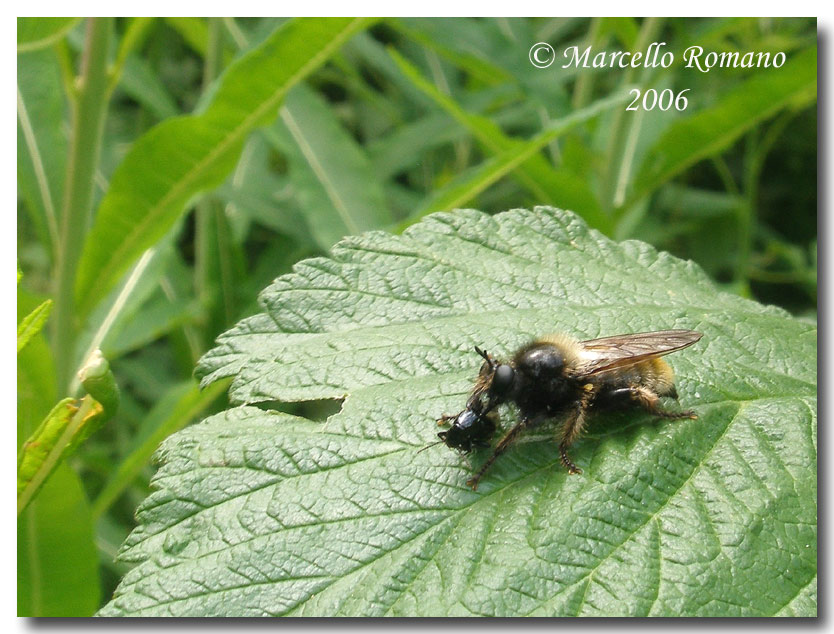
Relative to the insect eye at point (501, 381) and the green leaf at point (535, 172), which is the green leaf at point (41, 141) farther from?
the insect eye at point (501, 381)

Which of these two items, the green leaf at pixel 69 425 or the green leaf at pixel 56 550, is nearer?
the green leaf at pixel 69 425

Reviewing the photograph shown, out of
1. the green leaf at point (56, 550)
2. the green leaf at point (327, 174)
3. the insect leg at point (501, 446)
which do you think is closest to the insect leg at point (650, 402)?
the insect leg at point (501, 446)

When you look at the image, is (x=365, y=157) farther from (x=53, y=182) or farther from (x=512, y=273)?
(x=512, y=273)

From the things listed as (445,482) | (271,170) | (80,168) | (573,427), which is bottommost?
(445,482)

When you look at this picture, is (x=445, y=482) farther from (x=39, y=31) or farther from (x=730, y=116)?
(x=730, y=116)

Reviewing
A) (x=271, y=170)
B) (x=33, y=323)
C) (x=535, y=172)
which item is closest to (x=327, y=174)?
(x=535, y=172)

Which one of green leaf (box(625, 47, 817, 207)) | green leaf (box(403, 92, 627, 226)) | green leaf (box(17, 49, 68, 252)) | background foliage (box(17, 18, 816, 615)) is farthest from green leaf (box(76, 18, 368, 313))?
green leaf (box(625, 47, 817, 207))
